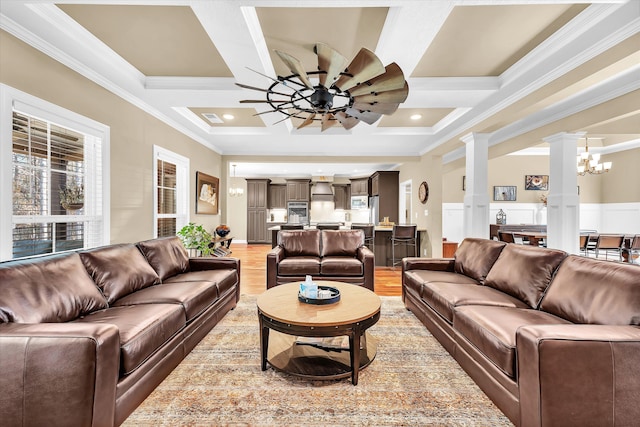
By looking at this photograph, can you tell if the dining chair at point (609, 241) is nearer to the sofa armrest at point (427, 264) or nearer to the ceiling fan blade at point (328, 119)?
the sofa armrest at point (427, 264)

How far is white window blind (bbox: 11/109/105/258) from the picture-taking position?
214 cm

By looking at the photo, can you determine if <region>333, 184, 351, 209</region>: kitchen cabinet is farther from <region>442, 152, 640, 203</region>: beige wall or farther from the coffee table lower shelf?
the coffee table lower shelf

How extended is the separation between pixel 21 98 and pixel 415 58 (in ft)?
10.1

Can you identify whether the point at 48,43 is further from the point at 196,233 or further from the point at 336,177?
the point at 336,177

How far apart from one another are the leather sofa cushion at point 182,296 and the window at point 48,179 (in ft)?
2.90

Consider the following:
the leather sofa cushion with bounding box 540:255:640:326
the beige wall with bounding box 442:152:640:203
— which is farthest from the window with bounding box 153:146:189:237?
the beige wall with bounding box 442:152:640:203

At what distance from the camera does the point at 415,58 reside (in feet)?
8.01

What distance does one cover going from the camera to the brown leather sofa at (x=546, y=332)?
1271mm

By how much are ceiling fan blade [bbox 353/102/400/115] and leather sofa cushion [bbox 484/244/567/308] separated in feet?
5.48

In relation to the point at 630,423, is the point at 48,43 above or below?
above

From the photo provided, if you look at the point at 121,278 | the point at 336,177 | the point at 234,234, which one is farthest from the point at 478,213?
the point at 234,234

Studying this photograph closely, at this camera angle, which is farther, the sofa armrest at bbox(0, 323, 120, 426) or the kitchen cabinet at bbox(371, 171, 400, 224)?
the kitchen cabinet at bbox(371, 171, 400, 224)

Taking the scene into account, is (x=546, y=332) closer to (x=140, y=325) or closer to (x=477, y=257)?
(x=477, y=257)

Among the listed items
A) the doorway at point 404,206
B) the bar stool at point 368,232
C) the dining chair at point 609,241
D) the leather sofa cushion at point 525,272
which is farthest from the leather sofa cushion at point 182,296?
the doorway at point 404,206
